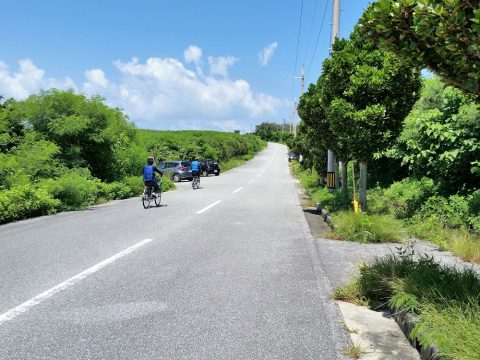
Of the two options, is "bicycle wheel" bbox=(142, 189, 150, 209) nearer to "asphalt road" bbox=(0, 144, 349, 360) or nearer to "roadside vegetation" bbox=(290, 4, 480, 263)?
"asphalt road" bbox=(0, 144, 349, 360)

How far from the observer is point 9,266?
7461 mm

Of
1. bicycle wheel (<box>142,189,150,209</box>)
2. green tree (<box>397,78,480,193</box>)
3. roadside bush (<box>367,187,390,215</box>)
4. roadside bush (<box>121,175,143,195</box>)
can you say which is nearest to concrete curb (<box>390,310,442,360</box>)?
green tree (<box>397,78,480,193</box>)

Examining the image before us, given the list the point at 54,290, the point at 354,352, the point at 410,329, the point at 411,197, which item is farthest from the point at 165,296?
the point at 411,197

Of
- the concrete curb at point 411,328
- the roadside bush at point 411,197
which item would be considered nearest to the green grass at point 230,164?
the roadside bush at point 411,197

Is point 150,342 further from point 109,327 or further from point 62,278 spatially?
point 62,278

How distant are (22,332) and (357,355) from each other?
3225 mm

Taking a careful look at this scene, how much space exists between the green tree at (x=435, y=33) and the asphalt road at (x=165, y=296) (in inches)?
107

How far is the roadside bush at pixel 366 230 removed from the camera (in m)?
9.66

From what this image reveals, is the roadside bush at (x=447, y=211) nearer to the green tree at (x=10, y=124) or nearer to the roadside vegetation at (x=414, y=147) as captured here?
the roadside vegetation at (x=414, y=147)

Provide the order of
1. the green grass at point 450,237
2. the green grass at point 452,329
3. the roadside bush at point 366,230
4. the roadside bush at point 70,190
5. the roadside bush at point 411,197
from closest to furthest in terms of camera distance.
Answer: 1. the green grass at point 452,329
2. the green grass at point 450,237
3. the roadside bush at point 366,230
4. the roadside bush at point 411,197
5. the roadside bush at point 70,190

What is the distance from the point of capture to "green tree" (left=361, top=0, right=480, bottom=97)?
3559 mm

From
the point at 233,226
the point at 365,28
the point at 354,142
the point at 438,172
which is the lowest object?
the point at 233,226

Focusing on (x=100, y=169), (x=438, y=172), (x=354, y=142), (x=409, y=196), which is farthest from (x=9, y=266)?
(x=100, y=169)

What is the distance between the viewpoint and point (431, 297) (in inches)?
182
